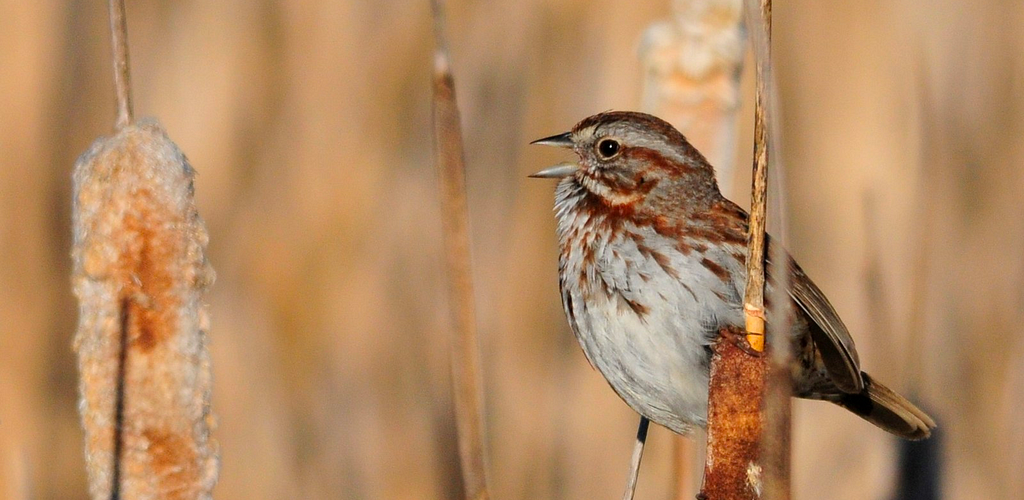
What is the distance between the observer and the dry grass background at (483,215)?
2.63m

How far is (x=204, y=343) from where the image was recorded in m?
1.19

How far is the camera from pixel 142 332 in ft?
3.87

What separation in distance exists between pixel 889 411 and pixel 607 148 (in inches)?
28.4

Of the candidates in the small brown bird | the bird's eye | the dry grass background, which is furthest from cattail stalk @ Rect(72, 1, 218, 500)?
the dry grass background

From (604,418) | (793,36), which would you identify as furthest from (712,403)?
(793,36)

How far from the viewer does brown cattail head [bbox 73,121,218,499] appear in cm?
115

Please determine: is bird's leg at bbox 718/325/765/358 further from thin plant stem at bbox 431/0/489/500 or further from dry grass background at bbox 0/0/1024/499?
dry grass background at bbox 0/0/1024/499

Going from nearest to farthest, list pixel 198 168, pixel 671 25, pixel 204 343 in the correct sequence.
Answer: pixel 204 343
pixel 671 25
pixel 198 168

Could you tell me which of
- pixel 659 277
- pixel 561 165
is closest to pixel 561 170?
pixel 561 165

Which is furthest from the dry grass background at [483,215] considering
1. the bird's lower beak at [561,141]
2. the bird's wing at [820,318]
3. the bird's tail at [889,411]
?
the bird's lower beak at [561,141]

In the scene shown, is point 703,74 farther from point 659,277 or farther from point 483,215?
point 483,215

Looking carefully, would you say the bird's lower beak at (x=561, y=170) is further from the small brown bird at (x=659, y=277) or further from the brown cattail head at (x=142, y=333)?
the brown cattail head at (x=142, y=333)

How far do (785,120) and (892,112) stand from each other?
0.28 metres

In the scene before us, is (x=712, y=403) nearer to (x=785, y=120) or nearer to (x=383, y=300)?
(x=383, y=300)
